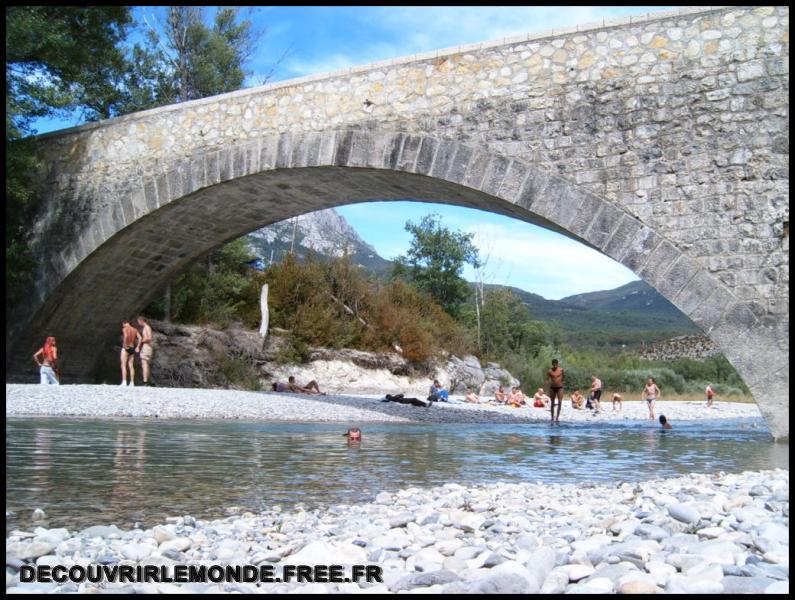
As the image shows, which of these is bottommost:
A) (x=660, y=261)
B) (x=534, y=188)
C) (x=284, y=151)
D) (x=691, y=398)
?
(x=691, y=398)

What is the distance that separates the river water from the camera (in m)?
3.97

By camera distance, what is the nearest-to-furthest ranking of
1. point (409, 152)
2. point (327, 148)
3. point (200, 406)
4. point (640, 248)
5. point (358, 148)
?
1. point (640, 248)
2. point (409, 152)
3. point (358, 148)
4. point (327, 148)
5. point (200, 406)

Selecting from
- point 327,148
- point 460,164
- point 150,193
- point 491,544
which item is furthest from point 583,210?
point 150,193

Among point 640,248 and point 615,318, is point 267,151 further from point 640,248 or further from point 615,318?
point 615,318

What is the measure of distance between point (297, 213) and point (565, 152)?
574 centimetres

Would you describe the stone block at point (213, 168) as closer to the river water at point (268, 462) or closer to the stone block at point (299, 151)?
the stone block at point (299, 151)

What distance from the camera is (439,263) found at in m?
35.7

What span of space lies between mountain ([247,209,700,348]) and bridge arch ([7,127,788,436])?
31.1ft

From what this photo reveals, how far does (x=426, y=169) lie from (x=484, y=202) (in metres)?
0.99

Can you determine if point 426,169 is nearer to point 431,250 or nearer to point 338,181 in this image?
point 338,181

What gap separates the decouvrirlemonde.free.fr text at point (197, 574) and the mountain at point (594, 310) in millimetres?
20951

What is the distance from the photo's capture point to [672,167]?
7.96 metres

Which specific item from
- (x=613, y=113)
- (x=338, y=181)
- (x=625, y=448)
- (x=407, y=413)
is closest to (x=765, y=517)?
(x=625, y=448)

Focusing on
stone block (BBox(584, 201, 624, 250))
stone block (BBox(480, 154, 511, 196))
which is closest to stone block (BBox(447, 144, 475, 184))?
stone block (BBox(480, 154, 511, 196))
